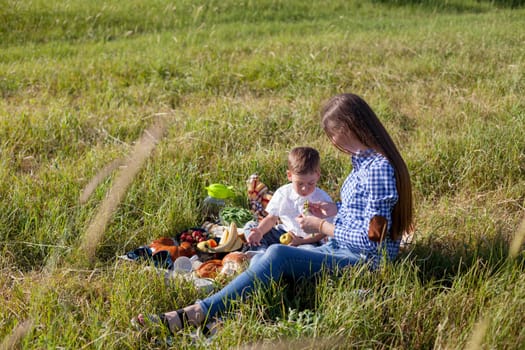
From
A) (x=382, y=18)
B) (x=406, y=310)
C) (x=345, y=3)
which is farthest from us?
(x=345, y=3)

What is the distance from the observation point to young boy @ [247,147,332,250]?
383 centimetres

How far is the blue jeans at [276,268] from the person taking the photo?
2.99 metres

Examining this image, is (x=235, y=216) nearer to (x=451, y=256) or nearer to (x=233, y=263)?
(x=233, y=263)

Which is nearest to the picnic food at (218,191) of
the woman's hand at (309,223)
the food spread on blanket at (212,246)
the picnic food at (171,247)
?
the food spread on blanket at (212,246)

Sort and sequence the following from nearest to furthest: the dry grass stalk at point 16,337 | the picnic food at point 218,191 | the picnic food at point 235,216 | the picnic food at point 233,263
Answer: the dry grass stalk at point 16,337 → the picnic food at point 233,263 → the picnic food at point 235,216 → the picnic food at point 218,191

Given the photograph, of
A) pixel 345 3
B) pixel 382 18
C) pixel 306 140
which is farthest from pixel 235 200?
pixel 345 3

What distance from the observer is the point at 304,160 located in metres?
3.80

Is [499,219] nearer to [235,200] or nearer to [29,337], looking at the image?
[235,200]

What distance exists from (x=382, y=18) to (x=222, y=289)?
11.2m

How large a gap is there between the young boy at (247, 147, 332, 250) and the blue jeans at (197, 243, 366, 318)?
582 mm

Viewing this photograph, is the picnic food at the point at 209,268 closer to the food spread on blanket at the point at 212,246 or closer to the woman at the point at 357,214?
the food spread on blanket at the point at 212,246

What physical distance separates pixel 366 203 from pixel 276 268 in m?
0.64

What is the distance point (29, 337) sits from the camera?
2.67m

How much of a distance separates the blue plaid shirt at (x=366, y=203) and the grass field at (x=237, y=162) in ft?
0.53
